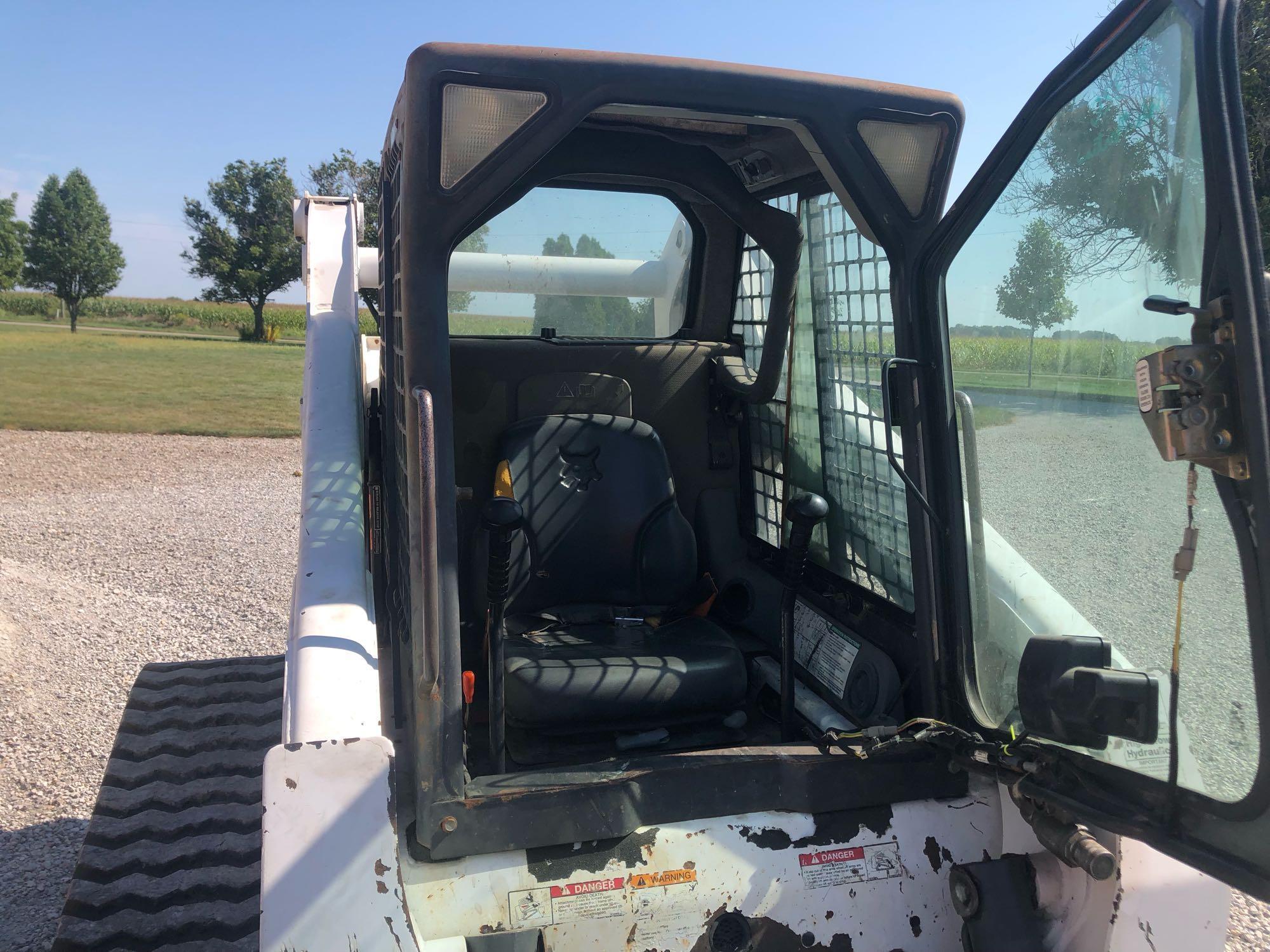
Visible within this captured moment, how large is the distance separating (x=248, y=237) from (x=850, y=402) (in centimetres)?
5184

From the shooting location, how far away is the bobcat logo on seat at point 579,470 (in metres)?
2.84

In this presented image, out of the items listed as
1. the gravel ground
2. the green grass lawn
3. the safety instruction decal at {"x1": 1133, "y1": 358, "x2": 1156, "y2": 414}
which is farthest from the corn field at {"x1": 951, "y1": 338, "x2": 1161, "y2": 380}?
the green grass lawn

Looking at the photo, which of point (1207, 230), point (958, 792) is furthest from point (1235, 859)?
point (1207, 230)

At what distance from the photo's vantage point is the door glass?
142cm

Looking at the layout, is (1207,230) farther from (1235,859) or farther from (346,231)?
(346,231)

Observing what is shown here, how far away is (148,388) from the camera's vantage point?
65.9 ft

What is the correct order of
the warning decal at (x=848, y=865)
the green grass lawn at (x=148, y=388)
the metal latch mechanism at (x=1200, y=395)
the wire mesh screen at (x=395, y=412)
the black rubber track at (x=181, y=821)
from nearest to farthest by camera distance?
the metal latch mechanism at (x=1200, y=395), the warning decal at (x=848, y=865), the wire mesh screen at (x=395, y=412), the black rubber track at (x=181, y=821), the green grass lawn at (x=148, y=388)

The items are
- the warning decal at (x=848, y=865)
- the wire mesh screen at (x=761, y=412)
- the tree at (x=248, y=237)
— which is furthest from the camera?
the tree at (x=248, y=237)

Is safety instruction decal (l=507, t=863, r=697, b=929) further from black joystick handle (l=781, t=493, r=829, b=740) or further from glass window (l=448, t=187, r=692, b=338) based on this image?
glass window (l=448, t=187, r=692, b=338)

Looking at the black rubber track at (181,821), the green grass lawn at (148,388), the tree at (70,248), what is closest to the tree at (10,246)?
the tree at (70,248)

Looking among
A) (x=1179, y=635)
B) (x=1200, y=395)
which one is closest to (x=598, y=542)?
(x=1179, y=635)

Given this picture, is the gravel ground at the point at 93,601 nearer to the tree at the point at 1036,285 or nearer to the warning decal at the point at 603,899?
the warning decal at the point at 603,899

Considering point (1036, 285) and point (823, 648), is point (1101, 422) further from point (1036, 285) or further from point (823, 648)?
point (823, 648)

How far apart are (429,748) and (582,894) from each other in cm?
41
